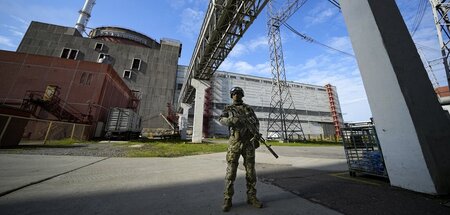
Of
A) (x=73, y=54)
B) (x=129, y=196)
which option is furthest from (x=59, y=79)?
(x=129, y=196)

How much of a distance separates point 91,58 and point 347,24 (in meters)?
40.3

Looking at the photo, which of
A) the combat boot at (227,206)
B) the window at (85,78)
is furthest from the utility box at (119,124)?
the combat boot at (227,206)

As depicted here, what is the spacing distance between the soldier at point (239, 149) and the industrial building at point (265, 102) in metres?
30.6

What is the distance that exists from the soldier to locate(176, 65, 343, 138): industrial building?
101 ft

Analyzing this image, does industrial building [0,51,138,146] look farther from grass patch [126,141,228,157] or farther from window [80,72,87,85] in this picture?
grass patch [126,141,228,157]

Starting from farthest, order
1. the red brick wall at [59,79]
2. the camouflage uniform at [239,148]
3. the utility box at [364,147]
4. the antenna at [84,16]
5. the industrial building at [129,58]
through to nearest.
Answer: the antenna at [84,16], the industrial building at [129,58], the red brick wall at [59,79], the utility box at [364,147], the camouflage uniform at [239,148]

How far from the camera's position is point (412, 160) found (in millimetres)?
2730

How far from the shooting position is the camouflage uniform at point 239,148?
2345 mm

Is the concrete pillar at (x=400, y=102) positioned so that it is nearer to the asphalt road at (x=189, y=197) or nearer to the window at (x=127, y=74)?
the asphalt road at (x=189, y=197)

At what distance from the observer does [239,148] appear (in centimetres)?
247

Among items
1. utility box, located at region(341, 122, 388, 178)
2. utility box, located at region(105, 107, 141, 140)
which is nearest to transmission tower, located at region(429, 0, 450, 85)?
utility box, located at region(341, 122, 388, 178)

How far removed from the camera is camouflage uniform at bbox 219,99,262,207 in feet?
7.69

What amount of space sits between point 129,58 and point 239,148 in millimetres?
36991

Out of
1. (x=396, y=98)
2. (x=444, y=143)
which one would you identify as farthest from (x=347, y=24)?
(x=444, y=143)
